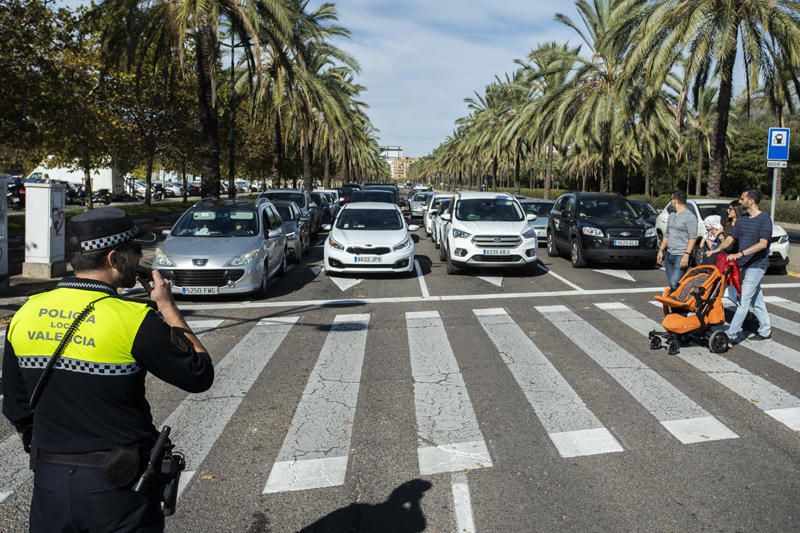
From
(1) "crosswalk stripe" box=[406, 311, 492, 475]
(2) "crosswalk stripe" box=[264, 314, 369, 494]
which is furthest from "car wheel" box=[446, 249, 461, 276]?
(2) "crosswalk stripe" box=[264, 314, 369, 494]

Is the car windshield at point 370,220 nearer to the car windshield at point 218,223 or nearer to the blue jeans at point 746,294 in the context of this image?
the car windshield at point 218,223

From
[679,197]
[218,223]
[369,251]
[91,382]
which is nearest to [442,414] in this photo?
[91,382]

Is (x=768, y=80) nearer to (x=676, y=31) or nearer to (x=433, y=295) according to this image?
(x=676, y=31)

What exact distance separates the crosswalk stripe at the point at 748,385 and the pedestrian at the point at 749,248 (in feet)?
2.21

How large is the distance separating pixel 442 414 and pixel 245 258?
21.1 ft

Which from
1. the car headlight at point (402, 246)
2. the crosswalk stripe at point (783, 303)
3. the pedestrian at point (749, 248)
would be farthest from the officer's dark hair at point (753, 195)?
the car headlight at point (402, 246)

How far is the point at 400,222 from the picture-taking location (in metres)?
15.1

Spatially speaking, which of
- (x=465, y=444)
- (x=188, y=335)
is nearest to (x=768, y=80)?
(x=465, y=444)

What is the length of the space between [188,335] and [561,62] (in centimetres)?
3152

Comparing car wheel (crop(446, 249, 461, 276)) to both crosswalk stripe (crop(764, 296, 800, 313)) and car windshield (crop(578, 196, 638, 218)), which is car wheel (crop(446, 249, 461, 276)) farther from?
crosswalk stripe (crop(764, 296, 800, 313))

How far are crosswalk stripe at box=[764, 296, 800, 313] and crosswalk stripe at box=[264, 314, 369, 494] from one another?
687 centimetres

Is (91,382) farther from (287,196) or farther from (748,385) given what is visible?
(287,196)

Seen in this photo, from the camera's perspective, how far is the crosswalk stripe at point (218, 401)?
4.73 m

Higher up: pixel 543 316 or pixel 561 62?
pixel 561 62
